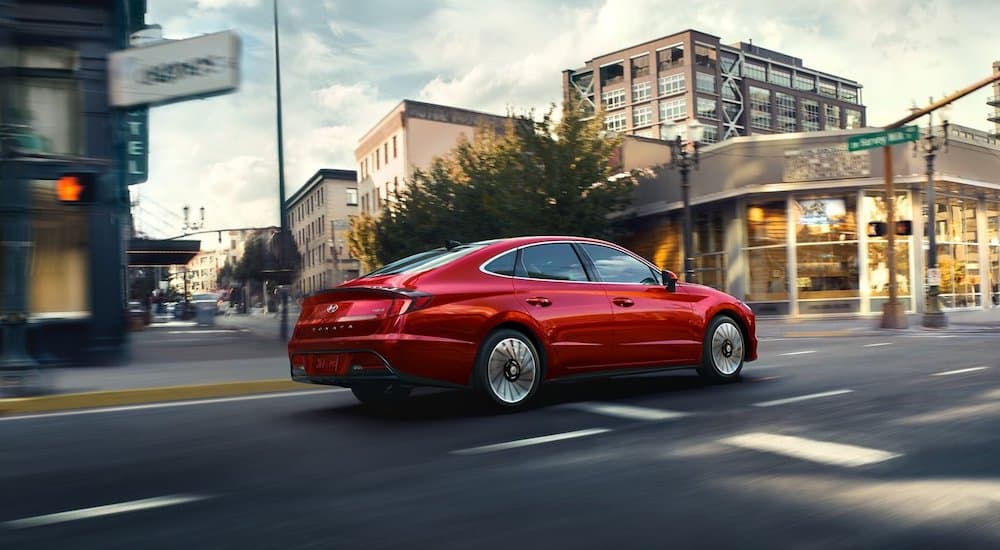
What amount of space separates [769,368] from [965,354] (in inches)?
123

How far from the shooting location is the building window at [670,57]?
79.3 meters

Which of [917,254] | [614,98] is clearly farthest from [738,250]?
[614,98]

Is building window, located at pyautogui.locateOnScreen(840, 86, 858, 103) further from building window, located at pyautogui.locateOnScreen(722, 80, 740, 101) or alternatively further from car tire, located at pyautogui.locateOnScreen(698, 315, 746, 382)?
car tire, located at pyautogui.locateOnScreen(698, 315, 746, 382)

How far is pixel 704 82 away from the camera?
80.2 m

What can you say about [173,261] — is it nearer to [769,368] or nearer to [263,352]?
[263,352]

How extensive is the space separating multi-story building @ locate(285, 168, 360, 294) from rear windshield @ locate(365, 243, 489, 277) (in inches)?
2698

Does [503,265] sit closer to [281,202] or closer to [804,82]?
[281,202]

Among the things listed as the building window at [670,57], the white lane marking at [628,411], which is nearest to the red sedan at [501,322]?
the white lane marking at [628,411]

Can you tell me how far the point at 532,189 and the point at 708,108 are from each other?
180 feet

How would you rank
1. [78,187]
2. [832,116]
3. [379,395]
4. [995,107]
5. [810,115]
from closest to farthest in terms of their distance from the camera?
[379,395]
[78,187]
[810,115]
[832,116]
[995,107]

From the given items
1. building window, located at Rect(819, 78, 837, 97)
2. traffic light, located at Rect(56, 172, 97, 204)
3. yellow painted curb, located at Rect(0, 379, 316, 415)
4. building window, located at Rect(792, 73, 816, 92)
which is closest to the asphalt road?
yellow painted curb, located at Rect(0, 379, 316, 415)

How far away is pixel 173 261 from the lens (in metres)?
38.0

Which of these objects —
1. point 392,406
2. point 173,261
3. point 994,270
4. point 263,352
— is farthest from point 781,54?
point 392,406

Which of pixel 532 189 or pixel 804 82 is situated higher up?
pixel 804 82
